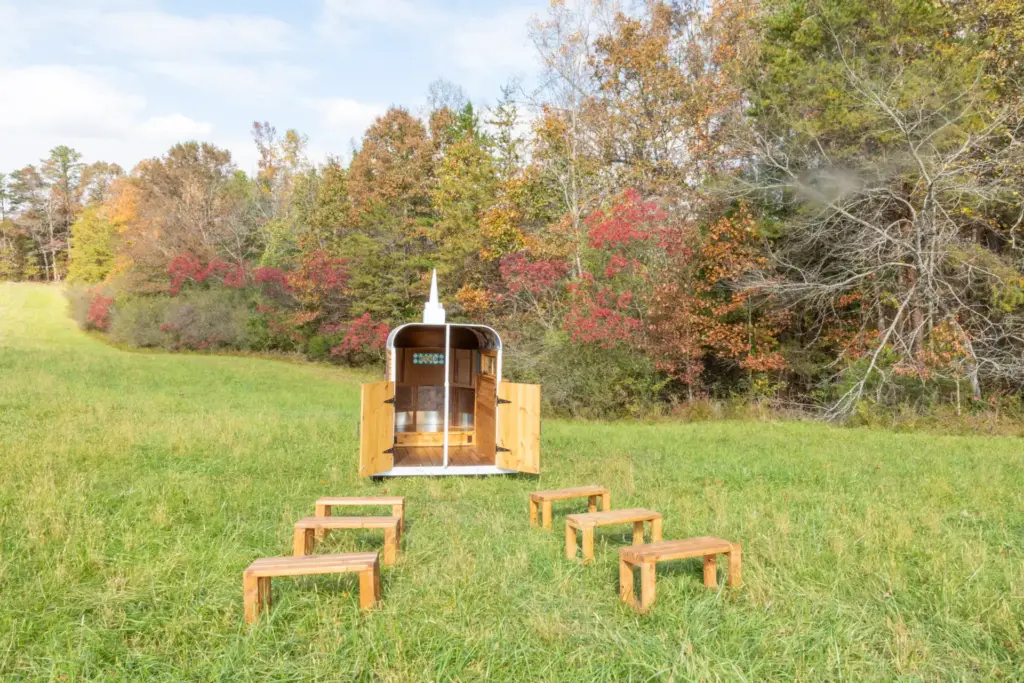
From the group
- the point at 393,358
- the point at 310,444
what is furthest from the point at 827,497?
the point at 310,444

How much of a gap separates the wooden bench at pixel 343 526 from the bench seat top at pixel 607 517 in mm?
1287

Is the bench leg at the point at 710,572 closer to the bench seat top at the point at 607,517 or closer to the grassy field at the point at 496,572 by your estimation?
the grassy field at the point at 496,572

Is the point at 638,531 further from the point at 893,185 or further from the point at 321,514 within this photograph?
the point at 893,185

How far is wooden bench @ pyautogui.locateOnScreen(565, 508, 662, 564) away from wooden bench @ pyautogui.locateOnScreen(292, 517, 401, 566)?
4.18ft

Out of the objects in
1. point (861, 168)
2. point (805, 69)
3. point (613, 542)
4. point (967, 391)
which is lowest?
point (613, 542)

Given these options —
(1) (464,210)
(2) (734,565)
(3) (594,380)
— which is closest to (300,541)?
(2) (734,565)

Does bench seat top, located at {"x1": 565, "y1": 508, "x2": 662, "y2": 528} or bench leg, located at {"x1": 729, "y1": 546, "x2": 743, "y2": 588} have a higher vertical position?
bench seat top, located at {"x1": 565, "y1": 508, "x2": 662, "y2": 528}

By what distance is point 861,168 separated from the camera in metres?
14.3

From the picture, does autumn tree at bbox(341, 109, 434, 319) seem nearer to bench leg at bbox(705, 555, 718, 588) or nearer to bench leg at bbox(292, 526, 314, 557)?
bench leg at bbox(292, 526, 314, 557)

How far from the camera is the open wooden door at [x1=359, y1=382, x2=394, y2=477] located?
7.40 metres

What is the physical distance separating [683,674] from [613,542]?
2485 millimetres

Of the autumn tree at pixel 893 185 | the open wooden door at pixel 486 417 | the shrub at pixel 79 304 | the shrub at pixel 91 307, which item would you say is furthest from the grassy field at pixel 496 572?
the shrub at pixel 79 304

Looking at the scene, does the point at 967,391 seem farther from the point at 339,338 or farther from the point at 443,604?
the point at 339,338

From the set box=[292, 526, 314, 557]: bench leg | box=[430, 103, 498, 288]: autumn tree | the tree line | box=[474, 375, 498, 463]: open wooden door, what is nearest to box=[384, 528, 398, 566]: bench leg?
box=[292, 526, 314, 557]: bench leg
